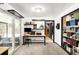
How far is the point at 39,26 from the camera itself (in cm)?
854

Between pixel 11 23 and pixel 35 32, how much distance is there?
11.1 ft

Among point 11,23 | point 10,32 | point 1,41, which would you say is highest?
point 11,23

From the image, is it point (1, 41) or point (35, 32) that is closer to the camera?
point (1, 41)

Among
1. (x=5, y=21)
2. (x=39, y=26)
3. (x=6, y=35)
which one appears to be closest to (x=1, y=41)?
(x=6, y=35)

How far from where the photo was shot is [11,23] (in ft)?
15.9

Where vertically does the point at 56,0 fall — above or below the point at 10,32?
above
